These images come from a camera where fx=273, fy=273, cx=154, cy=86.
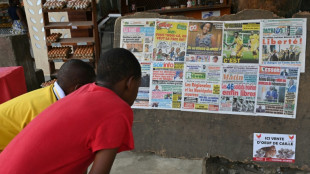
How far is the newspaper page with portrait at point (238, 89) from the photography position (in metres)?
2.37

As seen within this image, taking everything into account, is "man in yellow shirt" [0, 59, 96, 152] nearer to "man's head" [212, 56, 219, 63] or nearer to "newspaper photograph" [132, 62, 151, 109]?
"newspaper photograph" [132, 62, 151, 109]

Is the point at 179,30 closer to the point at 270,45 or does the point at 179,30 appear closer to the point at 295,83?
the point at 270,45

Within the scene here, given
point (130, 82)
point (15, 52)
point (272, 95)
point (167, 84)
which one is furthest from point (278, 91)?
point (15, 52)

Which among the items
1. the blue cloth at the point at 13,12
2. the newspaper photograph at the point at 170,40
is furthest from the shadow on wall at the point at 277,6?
the blue cloth at the point at 13,12

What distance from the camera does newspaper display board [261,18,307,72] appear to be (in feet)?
7.44

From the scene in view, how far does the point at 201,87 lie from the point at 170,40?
52 centimetres

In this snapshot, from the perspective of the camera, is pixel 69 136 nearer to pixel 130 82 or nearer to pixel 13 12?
pixel 130 82

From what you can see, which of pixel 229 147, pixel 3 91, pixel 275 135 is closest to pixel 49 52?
pixel 3 91

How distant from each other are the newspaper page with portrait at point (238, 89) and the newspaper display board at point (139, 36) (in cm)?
73

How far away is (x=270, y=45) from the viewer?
233cm

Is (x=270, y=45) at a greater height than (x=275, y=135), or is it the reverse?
(x=270, y=45)

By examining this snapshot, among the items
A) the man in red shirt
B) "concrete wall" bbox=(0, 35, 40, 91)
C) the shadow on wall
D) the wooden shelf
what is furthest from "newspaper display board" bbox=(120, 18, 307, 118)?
the wooden shelf

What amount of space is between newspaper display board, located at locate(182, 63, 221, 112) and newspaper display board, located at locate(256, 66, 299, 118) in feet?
1.21

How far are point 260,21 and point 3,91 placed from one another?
2722 millimetres
